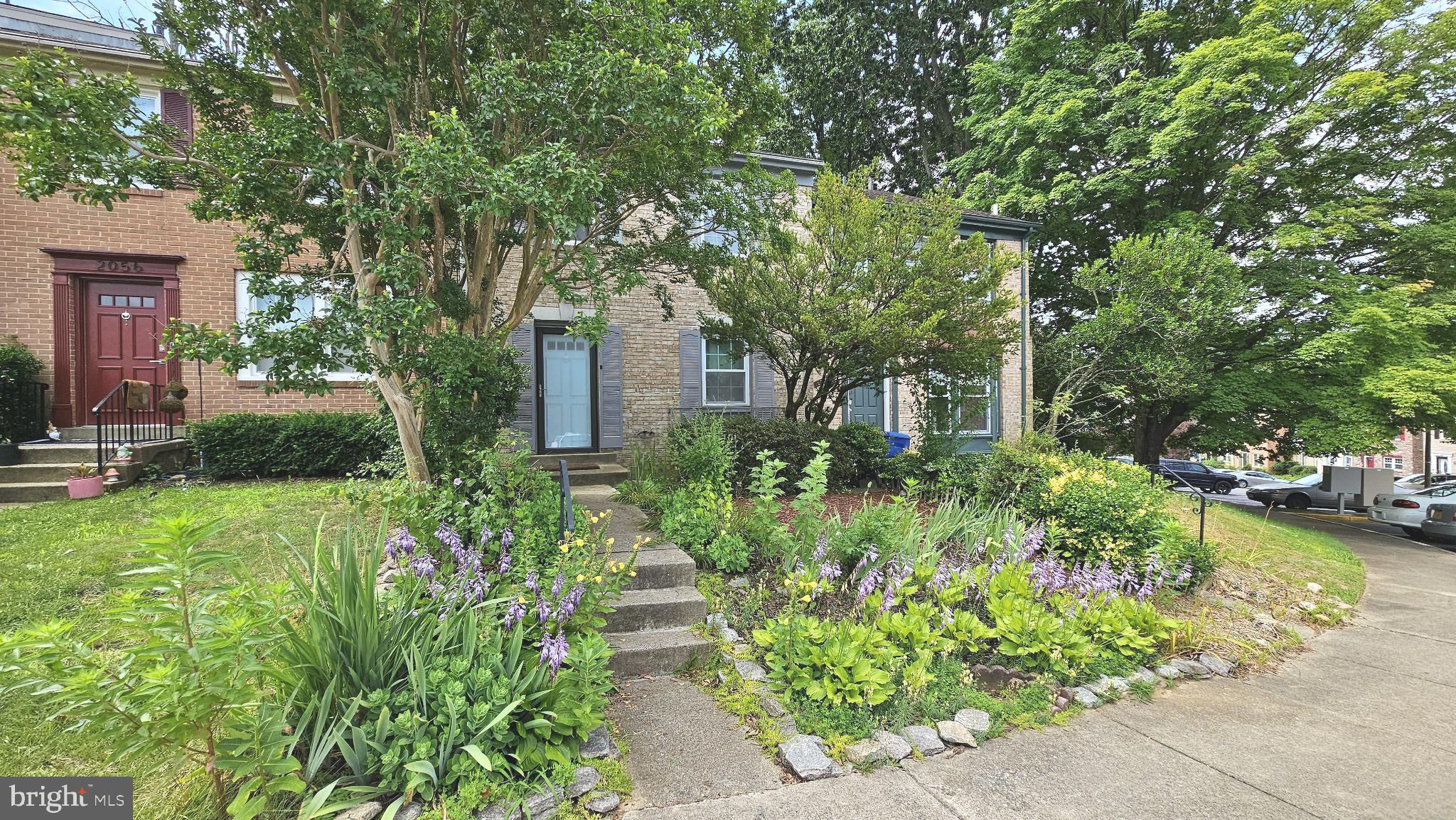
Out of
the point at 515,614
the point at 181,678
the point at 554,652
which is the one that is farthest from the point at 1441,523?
the point at 181,678

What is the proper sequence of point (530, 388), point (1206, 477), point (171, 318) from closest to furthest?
point (171, 318)
point (530, 388)
point (1206, 477)

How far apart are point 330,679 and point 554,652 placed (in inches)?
36.5

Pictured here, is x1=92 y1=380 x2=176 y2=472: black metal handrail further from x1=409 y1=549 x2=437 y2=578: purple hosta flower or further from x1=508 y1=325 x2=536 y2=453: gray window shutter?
x1=409 y1=549 x2=437 y2=578: purple hosta flower

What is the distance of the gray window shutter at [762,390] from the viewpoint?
36.6ft

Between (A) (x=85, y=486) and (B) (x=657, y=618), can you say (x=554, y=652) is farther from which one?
(A) (x=85, y=486)

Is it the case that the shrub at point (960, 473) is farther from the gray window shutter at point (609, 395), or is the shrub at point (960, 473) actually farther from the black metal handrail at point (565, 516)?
the gray window shutter at point (609, 395)

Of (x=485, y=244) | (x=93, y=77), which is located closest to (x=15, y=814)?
(x=485, y=244)

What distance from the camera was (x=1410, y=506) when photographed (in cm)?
1346

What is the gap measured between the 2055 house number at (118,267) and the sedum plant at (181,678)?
31.5 ft

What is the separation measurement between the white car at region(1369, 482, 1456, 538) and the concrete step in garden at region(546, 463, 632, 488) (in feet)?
56.5

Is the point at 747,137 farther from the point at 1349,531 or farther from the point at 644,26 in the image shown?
the point at 1349,531

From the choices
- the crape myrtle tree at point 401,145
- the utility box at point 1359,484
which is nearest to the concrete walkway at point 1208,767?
the crape myrtle tree at point 401,145

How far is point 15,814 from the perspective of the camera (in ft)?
7.08

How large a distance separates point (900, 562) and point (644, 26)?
448 cm
